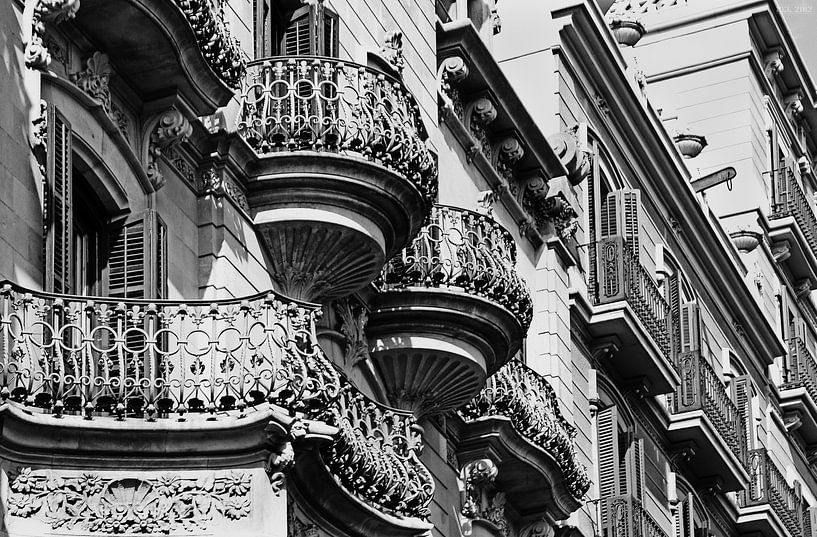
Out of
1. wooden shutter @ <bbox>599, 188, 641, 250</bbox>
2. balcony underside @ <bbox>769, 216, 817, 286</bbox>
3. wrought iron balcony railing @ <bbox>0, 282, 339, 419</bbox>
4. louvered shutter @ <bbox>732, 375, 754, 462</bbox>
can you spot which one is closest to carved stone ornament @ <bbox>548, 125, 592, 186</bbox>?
wooden shutter @ <bbox>599, 188, 641, 250</bbox>

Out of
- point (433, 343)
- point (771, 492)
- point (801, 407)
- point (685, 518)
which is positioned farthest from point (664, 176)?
point (433, 343)

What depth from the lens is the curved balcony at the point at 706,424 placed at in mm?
35031

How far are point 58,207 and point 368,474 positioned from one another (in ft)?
12.6

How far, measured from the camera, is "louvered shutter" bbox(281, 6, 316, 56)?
22.5 meters

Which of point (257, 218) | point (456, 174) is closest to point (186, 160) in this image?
point (257, 218)

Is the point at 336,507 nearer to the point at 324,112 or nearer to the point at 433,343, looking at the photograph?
the point at 324,112

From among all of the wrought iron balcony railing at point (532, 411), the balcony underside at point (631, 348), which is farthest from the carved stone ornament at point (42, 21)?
the balcony underside at point (631, 348)

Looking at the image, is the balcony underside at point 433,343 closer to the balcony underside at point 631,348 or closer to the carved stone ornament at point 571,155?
the carved stone ornament at point 571,155

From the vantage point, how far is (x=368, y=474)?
19.1 m

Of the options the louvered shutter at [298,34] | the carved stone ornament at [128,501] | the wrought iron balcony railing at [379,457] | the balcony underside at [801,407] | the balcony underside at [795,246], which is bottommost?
A: the carved stone ornament at [128,501]

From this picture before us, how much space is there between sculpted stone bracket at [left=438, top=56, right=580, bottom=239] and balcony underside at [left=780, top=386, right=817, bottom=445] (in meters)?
14.5

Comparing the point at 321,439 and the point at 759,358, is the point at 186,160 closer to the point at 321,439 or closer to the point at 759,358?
the point at 321,439

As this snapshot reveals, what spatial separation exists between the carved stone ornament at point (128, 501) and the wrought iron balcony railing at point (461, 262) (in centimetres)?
670

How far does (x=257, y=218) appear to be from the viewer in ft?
68.3
